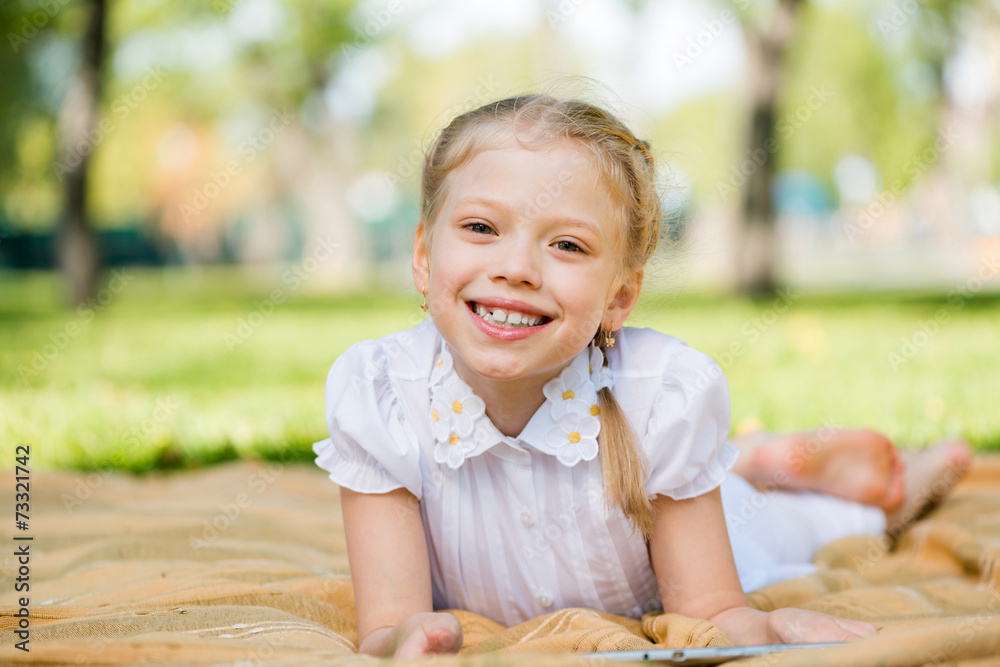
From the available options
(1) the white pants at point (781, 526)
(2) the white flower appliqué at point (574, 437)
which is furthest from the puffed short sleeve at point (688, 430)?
(1) the white pants at point (781, 526)

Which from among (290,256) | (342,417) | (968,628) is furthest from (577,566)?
(290,256)

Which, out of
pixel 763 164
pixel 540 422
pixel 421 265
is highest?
pixel 763 164

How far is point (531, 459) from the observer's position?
A: 1806 millimetres

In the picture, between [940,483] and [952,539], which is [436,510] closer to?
[952,539]

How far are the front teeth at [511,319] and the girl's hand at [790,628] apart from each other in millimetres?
664

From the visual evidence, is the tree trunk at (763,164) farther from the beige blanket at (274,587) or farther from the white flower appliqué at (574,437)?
the white flower appliqué at (574,437)

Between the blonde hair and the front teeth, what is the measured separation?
25 cm

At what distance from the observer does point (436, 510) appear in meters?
1.84

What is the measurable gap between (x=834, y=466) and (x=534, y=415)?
4.39ft

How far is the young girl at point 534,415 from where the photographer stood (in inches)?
65.3

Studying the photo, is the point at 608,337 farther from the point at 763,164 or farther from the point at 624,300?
the point at 763,164

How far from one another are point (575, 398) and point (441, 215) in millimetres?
445

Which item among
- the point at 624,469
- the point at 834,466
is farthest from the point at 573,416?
the point at 834,466

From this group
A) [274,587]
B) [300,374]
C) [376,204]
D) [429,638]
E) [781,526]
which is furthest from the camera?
[376,204]
